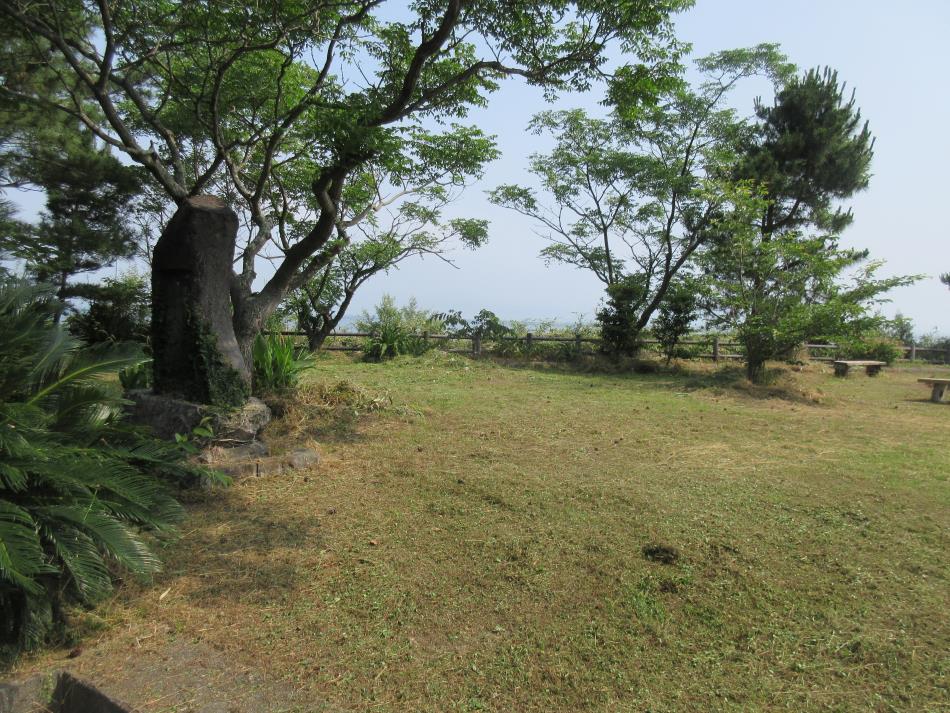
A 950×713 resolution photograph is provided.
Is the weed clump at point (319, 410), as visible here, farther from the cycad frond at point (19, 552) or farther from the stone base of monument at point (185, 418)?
the cycad frond at point (19, 552)

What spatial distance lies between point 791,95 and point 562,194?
611 cm

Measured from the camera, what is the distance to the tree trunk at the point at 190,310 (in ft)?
13.7

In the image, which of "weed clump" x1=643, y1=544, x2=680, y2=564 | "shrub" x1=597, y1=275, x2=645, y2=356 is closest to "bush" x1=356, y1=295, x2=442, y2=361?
"shrub" x1=597, y1=275, x2=645, y2=356

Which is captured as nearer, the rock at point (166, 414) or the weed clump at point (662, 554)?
the weed clump at point (662, 554)

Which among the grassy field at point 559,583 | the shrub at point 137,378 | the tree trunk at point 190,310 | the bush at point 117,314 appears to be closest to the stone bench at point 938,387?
the grassy field at point 559,583

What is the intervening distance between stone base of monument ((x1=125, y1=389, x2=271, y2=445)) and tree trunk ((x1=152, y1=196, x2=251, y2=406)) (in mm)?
97

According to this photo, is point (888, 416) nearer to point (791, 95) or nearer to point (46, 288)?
point (46, 288)

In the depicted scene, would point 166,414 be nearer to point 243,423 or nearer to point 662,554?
point 243,423

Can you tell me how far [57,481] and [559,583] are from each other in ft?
6.91

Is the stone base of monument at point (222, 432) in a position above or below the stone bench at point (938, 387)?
below

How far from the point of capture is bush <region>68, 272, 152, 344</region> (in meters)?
9.12

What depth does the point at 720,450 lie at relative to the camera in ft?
16.3

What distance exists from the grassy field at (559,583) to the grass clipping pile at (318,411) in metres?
0.10

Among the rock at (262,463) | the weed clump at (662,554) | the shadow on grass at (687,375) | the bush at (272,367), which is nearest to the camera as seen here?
the weed clump at (662,554)
